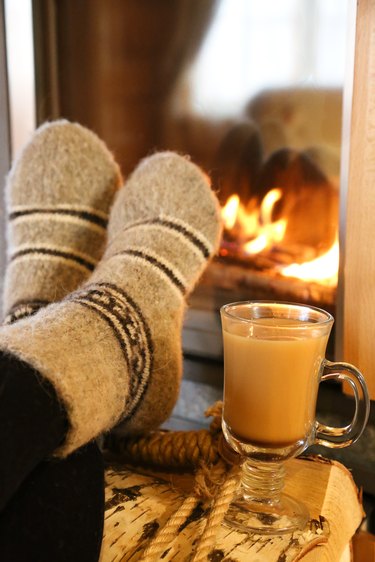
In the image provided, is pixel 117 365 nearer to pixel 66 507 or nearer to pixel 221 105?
pixel 66 507

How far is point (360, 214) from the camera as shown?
0.75 meters

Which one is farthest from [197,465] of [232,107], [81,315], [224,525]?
[232,107]

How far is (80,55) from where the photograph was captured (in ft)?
3.67

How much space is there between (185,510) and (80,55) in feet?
2.78

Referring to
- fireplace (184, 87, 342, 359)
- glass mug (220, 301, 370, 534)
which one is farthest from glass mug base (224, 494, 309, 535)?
fireplace (184, 87, 342, 359)

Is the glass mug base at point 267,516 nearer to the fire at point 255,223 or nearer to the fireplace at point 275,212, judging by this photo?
the fireplace at point 275,212

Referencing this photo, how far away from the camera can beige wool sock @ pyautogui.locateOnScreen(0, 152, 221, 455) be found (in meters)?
0.53

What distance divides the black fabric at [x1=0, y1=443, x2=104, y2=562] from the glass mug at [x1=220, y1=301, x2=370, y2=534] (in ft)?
0.42

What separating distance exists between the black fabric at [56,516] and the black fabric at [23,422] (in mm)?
28

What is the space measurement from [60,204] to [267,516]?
21.6 inches

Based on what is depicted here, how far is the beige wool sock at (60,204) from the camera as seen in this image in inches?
35.6

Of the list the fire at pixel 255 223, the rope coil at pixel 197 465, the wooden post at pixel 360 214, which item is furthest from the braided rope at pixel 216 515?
the fire at pixel 255 223

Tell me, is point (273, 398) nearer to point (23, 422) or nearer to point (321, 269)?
point (23, 422)

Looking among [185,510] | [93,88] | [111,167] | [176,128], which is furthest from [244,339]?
[93,88]
